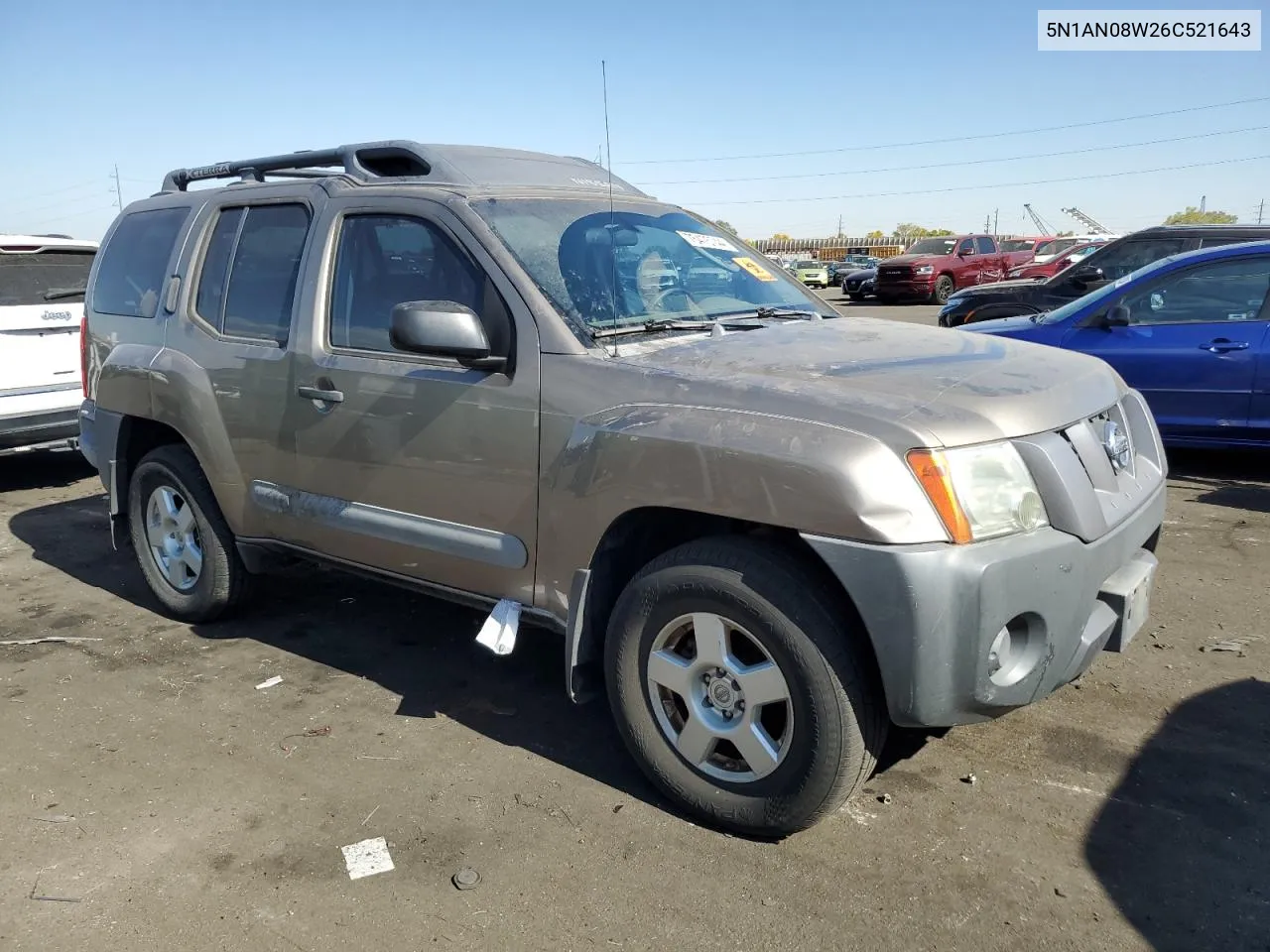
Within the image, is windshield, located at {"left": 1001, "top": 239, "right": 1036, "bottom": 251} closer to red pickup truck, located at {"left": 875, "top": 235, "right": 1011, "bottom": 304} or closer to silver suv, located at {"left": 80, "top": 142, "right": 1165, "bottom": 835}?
red pickup truck, located at {"left": 875, "top": 235, "right": 1011, "bottom": 304}

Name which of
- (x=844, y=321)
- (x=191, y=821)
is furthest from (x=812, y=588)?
(x=191, y=821)

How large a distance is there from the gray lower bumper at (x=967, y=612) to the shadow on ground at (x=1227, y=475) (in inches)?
165

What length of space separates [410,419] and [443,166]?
107 centimetres

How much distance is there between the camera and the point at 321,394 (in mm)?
3893

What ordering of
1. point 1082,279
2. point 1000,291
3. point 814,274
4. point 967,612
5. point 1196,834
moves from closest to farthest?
point 967,612 < point 1196,834 < point 1082,279 < point 1000,291 < point 814,274

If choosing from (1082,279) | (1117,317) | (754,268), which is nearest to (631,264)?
(754,268)

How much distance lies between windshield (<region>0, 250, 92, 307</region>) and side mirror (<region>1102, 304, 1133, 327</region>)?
7.23m

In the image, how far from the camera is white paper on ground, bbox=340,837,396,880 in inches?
115

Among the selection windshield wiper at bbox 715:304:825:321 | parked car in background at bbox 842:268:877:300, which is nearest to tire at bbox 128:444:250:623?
windshield wiper at bbox 715:304:825:321

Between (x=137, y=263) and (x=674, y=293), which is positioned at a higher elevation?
(x=137, y=263)

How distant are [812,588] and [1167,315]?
5528 millimetres

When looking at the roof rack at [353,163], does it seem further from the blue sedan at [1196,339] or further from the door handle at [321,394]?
the blue sedan at [1196,339]

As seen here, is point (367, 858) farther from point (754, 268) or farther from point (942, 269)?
point (942, 269)

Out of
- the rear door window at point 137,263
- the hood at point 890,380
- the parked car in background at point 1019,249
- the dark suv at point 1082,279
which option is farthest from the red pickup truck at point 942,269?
the hood at point 890,380
